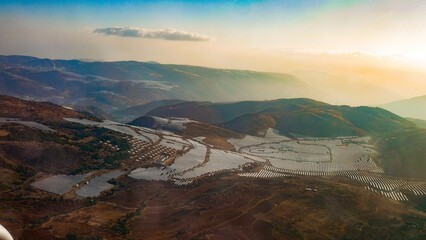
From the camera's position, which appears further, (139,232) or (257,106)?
(257,106)

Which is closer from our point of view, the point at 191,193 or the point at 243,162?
the point at 191,193

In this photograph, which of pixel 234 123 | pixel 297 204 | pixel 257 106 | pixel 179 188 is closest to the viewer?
pixel 297 204

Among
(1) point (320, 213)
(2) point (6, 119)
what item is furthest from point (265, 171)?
(2) point (6, 119)

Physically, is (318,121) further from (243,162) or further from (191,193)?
(191,193)

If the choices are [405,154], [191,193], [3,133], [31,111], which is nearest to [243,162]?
[191,193]

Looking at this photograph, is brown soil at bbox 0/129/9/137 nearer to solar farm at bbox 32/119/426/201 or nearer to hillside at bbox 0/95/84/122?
hillside at bbox 0/95/84/122

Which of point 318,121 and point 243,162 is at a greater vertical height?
point 318,121

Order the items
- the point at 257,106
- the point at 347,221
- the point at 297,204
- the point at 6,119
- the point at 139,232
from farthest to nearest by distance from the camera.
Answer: the point at 257,106 → the point at 6,119 → the point at 297,204 → the point at 347,221 → the point at 139,232

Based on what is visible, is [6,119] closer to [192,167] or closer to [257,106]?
[192,167]
